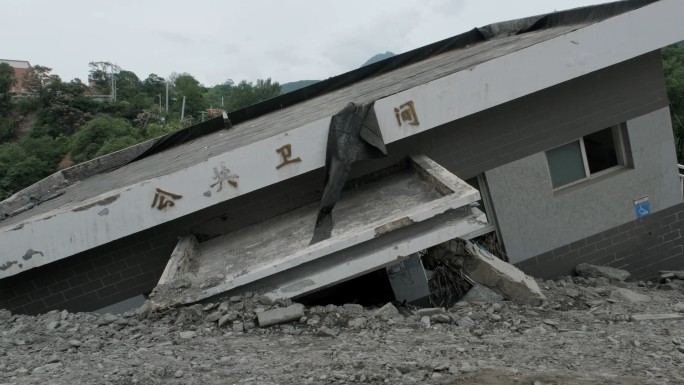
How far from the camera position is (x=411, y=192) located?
534 cm

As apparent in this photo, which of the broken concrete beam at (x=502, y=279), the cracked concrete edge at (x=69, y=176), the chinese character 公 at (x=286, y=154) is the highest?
the cracked concrete edge at (x=69, y=176)

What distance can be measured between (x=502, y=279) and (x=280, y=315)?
2.36 metres

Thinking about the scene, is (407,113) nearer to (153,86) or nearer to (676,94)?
(676,94)

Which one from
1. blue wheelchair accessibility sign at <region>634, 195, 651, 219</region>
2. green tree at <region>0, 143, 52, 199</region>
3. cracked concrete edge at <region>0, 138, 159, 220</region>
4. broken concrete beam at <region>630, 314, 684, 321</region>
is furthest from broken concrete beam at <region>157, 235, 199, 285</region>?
green tree at <region>0, 143, 52, 199</region>

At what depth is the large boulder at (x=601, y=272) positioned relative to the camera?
6270mm

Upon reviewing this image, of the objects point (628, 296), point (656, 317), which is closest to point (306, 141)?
point (656, 317)

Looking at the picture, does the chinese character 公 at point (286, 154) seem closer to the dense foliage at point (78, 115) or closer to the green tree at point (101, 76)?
the dense foliage at point (78, 115)

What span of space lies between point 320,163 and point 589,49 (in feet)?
10.7

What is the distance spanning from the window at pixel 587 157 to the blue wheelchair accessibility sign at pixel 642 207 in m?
0.55

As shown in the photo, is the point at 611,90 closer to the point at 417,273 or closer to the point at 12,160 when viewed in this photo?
the point at 417,273

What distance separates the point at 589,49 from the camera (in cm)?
528

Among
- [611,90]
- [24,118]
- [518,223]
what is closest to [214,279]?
[518,223]

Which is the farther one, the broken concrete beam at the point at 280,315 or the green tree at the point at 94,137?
the green tree at the point at 94,137

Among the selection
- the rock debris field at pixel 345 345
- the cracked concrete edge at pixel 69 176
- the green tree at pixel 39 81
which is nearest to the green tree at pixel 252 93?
the green tree at pixel 39 81
